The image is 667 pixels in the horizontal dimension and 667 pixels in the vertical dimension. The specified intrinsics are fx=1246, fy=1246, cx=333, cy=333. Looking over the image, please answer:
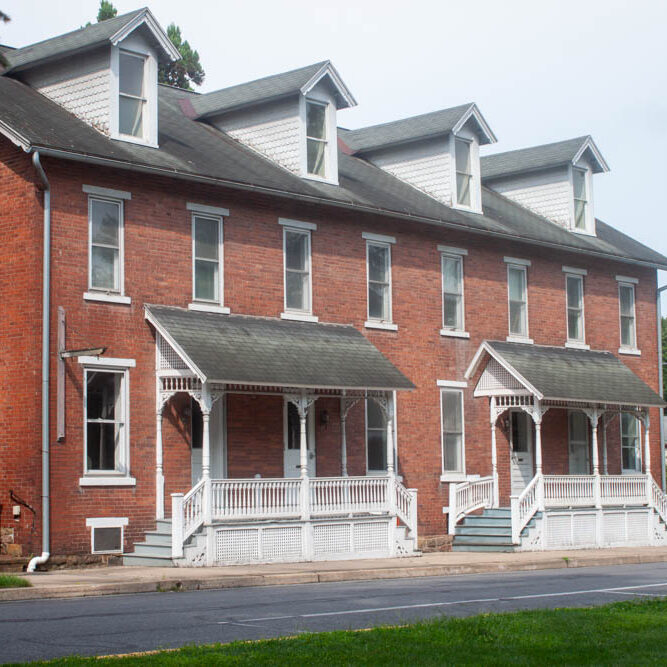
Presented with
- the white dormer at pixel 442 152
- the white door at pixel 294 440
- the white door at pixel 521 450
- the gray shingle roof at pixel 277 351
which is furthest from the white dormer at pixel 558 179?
the white door at pixel 294 440

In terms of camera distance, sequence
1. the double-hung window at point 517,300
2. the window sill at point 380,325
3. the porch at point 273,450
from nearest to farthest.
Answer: the porch at point 273,450
the window sill at point 380,325
the double-hung window at point 517,300

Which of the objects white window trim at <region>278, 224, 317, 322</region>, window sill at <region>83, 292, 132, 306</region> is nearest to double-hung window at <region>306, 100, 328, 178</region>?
white window trim at <region>278, 224, 317, 322</region>

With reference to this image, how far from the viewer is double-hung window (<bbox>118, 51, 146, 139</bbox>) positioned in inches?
926

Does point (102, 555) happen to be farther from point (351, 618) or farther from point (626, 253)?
point (626, 253)

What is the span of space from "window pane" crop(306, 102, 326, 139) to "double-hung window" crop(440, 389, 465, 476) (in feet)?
21.2

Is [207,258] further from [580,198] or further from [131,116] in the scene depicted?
[580,198]

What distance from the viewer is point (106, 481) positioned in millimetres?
21812

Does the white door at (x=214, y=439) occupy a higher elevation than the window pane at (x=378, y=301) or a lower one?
lower

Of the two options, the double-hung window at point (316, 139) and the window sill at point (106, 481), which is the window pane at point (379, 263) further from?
the window sill at point (106, 481)

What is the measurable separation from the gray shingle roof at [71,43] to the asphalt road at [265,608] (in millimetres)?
10923

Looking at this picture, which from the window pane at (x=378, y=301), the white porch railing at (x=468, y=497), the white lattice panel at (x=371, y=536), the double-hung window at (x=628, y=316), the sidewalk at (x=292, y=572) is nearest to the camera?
the sidewalk at (x=292, y=572)

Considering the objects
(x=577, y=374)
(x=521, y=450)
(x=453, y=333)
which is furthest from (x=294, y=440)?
(x=577, y=374)

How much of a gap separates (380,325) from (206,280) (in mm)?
4748

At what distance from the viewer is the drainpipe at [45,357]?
20781 millimetres
